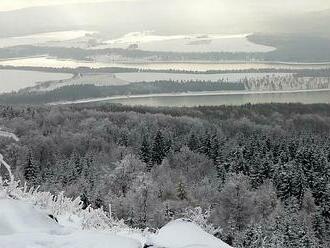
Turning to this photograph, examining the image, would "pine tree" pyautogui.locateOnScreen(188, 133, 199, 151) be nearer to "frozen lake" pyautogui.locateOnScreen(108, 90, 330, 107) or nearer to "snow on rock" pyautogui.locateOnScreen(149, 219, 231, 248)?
"snow on rock" pyautogui.locateOnScreen(149, 219, 231, 248)

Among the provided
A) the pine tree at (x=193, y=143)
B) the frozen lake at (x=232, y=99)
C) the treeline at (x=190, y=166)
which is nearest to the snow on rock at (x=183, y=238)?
the treeline at (x=190, y=166)

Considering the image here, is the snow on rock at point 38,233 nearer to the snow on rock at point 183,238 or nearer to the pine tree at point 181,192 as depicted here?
the snow on rock at point 183,238

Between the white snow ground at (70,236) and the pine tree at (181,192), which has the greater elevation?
the white snow ground at (70,236)

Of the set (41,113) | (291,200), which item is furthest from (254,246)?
Result: (41,113)

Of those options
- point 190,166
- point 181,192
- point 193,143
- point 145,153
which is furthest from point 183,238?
point 193,143

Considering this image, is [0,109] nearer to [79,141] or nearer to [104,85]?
[79,141]
